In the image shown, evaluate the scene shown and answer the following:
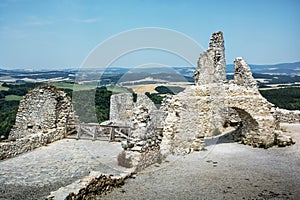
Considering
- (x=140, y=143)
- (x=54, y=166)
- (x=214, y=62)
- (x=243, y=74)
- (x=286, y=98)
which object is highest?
(x=214, y=62)

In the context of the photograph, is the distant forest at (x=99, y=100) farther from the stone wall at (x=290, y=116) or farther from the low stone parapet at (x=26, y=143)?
the stone wall at (x=290, y=116)

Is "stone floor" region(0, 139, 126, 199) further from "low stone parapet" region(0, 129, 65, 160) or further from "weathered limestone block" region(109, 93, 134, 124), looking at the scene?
"weathered limestone block" region(109, 93, 134, 124)

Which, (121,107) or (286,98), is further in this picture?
(286,98)

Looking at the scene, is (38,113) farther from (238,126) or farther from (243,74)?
(243,74)

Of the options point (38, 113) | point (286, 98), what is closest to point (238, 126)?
point (38, 113)

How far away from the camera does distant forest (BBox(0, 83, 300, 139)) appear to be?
21444mm

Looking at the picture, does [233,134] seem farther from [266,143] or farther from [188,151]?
[188,151]

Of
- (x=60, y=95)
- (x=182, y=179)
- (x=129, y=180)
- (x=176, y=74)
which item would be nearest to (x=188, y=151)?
(x=182, y=179)

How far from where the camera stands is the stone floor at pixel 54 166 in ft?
25.7

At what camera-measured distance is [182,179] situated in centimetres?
798

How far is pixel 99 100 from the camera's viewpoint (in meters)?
29.4

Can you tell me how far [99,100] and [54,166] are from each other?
19.9m

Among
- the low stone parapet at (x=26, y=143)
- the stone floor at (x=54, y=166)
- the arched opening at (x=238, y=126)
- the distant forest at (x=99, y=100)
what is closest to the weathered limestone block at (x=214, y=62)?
the arched opening at (x=238, y=126)

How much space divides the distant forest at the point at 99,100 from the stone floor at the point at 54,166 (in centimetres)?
567
